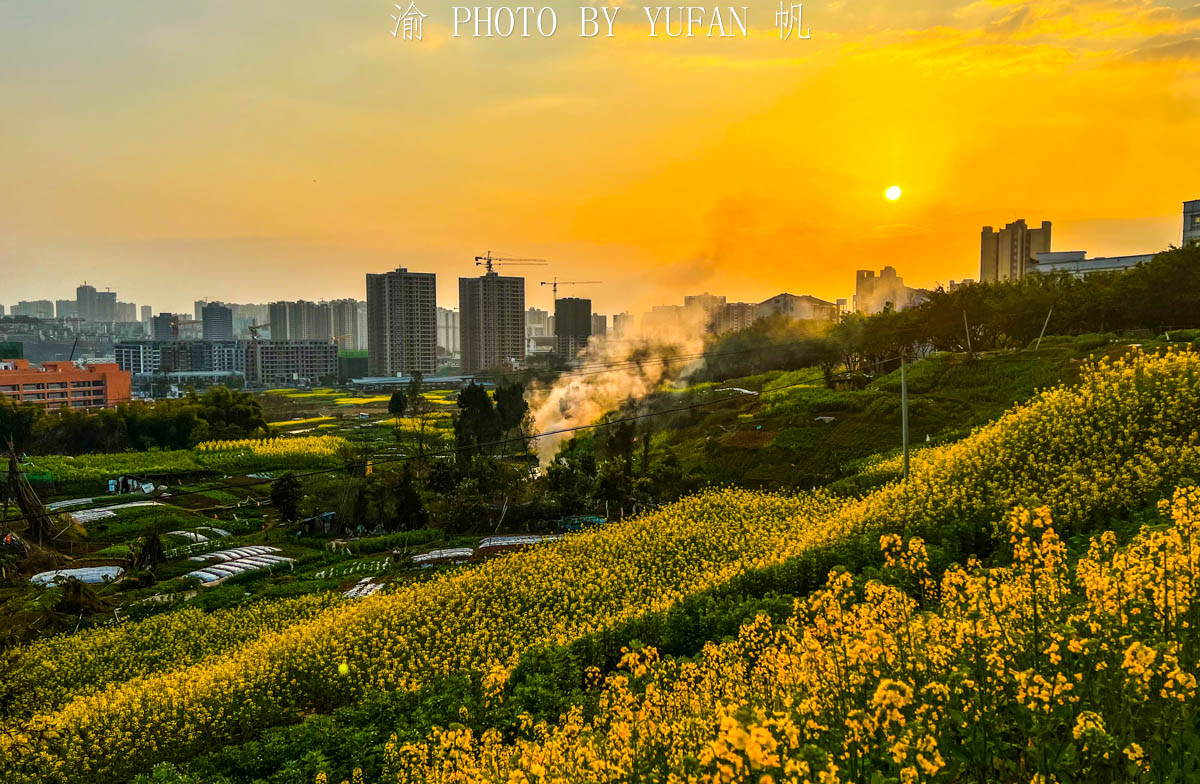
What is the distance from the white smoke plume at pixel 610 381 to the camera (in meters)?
45.3

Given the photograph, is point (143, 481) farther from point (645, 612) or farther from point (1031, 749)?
point (1031, 749)

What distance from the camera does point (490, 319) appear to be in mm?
128875

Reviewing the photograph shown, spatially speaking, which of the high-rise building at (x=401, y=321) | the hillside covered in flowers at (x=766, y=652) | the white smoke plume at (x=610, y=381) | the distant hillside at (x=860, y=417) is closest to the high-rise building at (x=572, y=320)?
the high-rise building at (x=401, y=321)

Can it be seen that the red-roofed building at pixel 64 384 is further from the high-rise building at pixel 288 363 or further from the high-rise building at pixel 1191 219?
the high-rise building at pixel 1191 219

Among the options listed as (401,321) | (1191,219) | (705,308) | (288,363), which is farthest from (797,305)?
(288,363)

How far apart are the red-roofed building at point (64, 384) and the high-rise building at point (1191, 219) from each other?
4526 inches

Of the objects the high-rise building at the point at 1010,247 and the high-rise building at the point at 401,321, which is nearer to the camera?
the high-rise building at the point at 1010,247

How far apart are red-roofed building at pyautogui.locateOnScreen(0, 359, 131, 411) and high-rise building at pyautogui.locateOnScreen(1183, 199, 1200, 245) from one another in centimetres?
11496

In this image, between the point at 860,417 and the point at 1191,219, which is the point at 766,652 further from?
the point at 1191,219

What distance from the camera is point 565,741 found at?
6.21m

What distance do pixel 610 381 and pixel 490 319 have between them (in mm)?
83333

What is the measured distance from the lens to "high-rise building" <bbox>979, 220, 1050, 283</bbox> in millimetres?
102875

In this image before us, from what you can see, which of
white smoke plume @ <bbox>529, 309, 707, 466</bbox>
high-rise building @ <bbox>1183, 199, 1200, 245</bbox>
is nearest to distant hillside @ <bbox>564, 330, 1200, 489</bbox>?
white smoke plume @ <bbox>529, 309, 707, 466</bbox>

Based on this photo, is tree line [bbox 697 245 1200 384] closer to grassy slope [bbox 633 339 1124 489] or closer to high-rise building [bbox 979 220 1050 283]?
grassy slope [bbox 633 339 1124 489]
